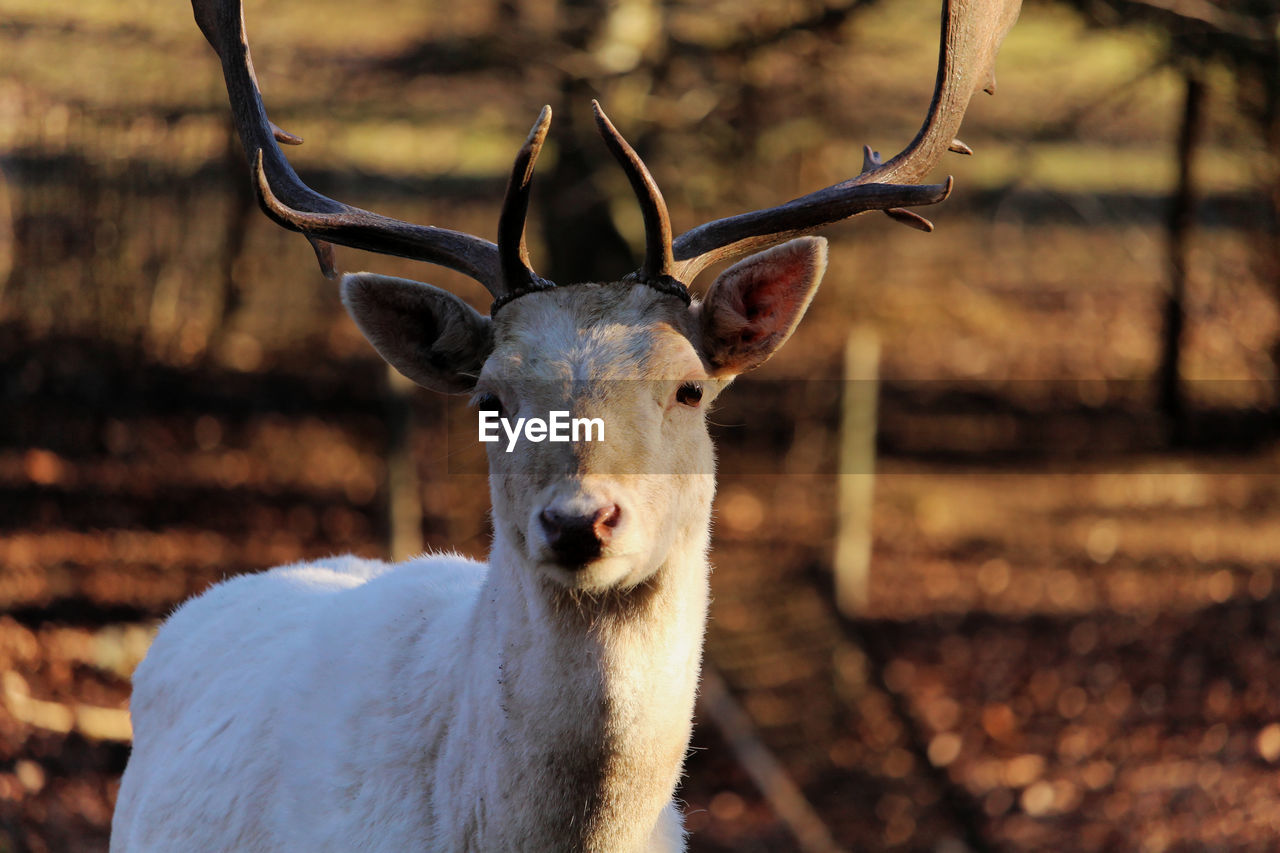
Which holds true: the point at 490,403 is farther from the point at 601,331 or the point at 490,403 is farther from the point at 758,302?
the point at 758,302

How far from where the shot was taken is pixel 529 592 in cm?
316

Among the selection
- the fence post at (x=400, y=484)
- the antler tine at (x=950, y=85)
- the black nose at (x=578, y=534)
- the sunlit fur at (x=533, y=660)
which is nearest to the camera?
the black nose at (x=578, y=534)

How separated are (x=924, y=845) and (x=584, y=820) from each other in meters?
5.68

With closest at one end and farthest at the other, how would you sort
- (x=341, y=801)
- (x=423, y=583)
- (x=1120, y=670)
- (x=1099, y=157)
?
1. (x=341, y=801)
2. (x=423, y=583)
3. (x=1120, y=670)
4. (x=1099, y=157)

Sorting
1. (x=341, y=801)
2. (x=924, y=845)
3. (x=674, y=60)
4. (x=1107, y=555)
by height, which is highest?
→ (x=674, y=60)

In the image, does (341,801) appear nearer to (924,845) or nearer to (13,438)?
(924,845)

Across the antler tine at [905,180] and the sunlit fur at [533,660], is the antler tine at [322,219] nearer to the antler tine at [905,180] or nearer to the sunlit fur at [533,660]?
the sunlit fur at [533,660]

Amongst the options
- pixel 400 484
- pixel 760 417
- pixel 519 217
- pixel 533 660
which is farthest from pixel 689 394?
pixel 760 417

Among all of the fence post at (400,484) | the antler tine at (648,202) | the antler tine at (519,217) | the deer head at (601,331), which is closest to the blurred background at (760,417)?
the fence post at (400,484)

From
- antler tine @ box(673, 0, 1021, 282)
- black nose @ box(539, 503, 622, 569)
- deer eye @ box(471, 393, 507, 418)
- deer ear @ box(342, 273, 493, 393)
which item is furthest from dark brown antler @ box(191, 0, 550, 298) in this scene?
black nose @ box(539, 503, 622, 569)

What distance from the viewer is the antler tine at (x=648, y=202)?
3.21 m

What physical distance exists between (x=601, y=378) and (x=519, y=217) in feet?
1.76

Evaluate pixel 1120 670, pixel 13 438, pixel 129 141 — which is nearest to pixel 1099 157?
pixel 1120 670

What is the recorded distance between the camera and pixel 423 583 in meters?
3.94
